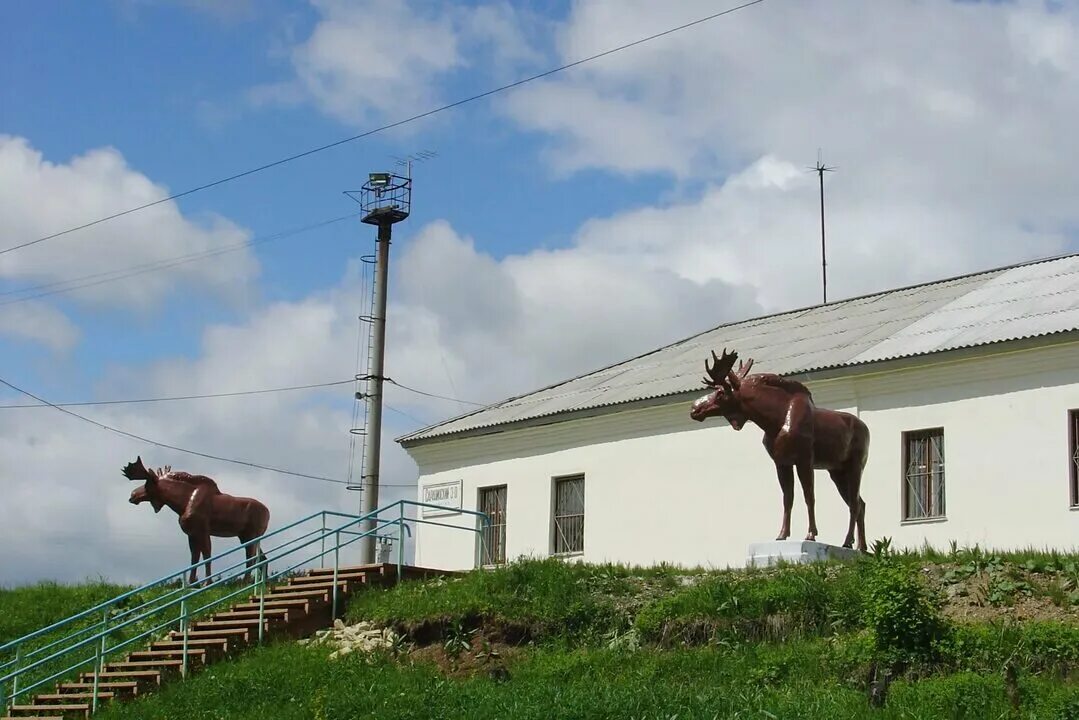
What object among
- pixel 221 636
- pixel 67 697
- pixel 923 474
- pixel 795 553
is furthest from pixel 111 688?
pixel 923 474

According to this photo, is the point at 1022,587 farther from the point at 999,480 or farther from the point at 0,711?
the point at 0,711

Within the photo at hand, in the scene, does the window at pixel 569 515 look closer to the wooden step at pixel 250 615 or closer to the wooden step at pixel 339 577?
the wooden step at pixel 339 577

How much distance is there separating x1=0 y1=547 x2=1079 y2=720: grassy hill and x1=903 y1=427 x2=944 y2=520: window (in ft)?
12.3

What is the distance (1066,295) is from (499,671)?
1106 centimetres

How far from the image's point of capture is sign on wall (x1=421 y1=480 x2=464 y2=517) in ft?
98.0

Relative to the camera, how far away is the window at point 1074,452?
822 inches

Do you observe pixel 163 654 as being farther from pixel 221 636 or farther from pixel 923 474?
pixel 923 474

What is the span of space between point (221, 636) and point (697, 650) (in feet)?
23.8

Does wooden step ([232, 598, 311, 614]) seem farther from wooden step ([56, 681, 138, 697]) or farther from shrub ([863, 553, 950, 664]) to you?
shrub ([863, 553, 950, 664])

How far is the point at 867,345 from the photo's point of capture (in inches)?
955

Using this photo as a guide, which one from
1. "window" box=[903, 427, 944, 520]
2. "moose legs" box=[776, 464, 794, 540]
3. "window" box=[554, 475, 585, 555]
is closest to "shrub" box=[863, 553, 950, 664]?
"moose legs" box=[776, 464, 794, 540]

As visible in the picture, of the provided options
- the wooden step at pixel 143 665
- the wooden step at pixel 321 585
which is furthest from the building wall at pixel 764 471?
the wooden step at pixel 143 665

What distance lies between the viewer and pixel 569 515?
2770 cm

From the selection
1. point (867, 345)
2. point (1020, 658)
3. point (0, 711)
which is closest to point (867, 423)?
point (867, 345)
